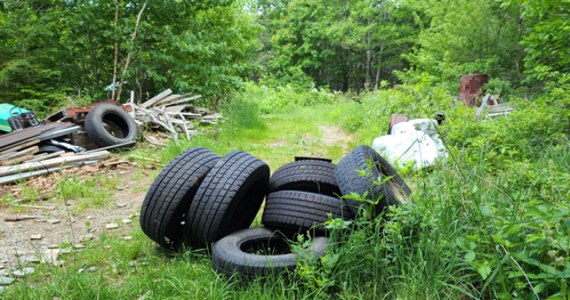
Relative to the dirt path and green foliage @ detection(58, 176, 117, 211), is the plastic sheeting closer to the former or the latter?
the dirt path

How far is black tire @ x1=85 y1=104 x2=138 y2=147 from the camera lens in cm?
650

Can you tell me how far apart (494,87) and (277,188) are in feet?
27.4

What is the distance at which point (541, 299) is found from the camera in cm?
173

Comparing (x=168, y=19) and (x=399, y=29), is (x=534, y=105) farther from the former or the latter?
(x=399, y=29)

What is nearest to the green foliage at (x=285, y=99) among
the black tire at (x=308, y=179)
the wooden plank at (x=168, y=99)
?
the wooden plank at (x=168, y=99)

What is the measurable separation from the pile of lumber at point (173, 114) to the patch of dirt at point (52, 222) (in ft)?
9.13

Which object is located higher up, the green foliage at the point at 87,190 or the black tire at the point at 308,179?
the black tire at the point at 308,179

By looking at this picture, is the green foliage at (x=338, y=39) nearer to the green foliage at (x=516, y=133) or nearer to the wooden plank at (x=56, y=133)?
the green foliage at (x=516, y=133)

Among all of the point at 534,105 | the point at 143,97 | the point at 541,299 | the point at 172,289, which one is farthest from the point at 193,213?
the point at 143,97

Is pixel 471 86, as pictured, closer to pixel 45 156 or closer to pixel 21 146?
pixel 45 156

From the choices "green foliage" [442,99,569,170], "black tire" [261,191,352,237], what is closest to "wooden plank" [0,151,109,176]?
"black tire" [261,191,352,237]

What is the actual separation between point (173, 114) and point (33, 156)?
348 centimetres

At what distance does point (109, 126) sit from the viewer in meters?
7.53

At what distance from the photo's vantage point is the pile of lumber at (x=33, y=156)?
197 inches
